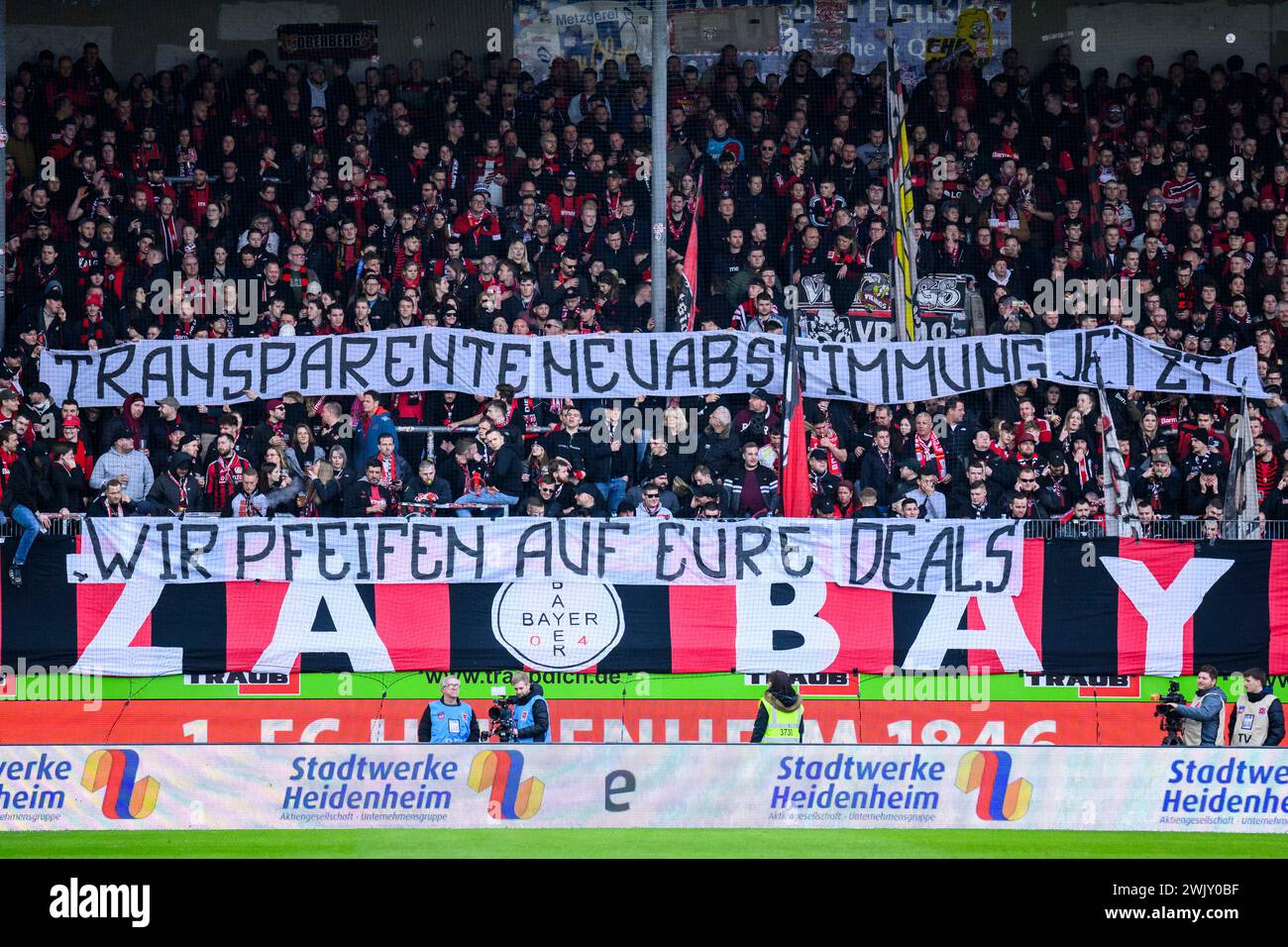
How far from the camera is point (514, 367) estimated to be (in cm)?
1591

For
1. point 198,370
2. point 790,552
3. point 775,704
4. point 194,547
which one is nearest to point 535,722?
point 775,704

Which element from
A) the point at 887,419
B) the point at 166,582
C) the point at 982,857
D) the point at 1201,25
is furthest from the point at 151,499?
the point at 1201,25

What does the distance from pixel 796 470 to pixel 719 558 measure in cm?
133

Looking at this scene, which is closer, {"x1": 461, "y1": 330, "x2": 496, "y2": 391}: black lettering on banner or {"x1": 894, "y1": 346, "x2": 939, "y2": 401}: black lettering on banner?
A: {"x1": 461, "y1": 330, "x2": 496, "y2": 391}: black lettering on banner

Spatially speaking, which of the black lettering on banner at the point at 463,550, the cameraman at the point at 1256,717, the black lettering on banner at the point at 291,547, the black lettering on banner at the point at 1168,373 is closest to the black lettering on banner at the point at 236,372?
the black lettering on banner at the point at 291,547

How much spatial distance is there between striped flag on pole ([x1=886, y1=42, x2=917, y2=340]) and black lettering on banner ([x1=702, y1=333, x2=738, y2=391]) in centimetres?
202

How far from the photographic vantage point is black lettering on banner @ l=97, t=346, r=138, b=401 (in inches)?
625

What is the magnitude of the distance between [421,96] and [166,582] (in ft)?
25.2

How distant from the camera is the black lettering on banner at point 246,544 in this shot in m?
14.0

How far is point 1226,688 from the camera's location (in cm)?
→ 1370

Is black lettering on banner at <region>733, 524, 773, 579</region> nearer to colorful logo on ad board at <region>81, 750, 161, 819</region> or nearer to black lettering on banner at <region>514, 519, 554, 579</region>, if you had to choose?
black lettering on banner at <region>514, 519, 554, 579</region>

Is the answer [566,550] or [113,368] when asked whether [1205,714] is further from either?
[113,368]

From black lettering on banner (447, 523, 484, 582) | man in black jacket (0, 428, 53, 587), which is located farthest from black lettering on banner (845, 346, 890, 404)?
man in black jacket (0, 428, 53, 587)

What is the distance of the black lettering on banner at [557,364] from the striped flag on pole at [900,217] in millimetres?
3461
